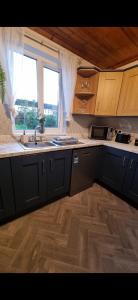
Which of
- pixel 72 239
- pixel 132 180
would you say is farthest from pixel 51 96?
pixel 72 239

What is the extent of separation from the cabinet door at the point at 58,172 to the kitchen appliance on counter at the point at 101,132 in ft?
3.36

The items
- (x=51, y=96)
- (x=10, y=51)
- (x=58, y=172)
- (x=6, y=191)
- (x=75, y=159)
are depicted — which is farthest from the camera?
(x=51, y=96)

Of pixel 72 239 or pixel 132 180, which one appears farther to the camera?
pixel 132 180

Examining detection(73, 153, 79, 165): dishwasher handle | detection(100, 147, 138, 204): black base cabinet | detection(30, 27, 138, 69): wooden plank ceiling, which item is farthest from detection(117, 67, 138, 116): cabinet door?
detection(73, 153, 79, 165): dishwasher handle

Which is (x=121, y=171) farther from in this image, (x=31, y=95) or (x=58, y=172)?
(x=31, y=95)

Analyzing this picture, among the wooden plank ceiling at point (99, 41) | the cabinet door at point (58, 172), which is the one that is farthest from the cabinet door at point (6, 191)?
the wooden plank ceiling at point (99, 41)

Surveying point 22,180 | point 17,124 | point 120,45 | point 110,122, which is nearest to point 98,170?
point 110,122

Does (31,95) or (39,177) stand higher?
(31,95)

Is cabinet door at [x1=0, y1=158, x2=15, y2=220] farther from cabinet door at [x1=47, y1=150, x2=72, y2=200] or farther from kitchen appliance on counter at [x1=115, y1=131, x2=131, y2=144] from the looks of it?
kitchen appliance on counter at [x1=115, y1=131, x2=131, y2=144]

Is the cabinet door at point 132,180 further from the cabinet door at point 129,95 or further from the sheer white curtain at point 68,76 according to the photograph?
the sheer white curtain at point 68,76

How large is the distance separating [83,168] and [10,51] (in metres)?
1.84

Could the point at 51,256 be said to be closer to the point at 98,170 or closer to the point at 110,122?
the point at 98,170

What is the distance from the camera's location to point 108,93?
230 centimetres

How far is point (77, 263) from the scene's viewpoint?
1.14 m
